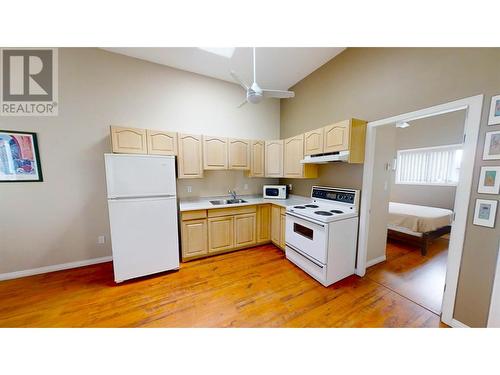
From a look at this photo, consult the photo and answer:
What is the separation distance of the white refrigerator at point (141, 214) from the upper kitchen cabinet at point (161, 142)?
37 cm

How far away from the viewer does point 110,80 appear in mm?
2438

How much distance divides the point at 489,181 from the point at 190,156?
10.5 feet

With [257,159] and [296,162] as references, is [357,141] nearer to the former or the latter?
[296,162]

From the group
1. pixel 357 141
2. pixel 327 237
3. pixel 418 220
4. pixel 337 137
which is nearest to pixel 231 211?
pixel 327 237

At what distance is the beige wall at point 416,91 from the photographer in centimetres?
134

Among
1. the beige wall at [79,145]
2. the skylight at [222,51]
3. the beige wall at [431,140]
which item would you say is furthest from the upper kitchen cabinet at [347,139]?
the beige wall at [431,140]

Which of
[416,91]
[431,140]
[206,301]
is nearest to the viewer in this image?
[416,91]

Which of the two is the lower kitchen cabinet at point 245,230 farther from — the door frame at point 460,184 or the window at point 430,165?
the window at point 430,165

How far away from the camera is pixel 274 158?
325 centimetres

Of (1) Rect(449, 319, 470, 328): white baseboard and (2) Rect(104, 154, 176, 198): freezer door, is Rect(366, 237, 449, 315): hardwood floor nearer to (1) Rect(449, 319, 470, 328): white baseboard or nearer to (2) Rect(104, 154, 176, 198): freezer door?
(1) Rect(449, 319, 470, 328): white baseboard
